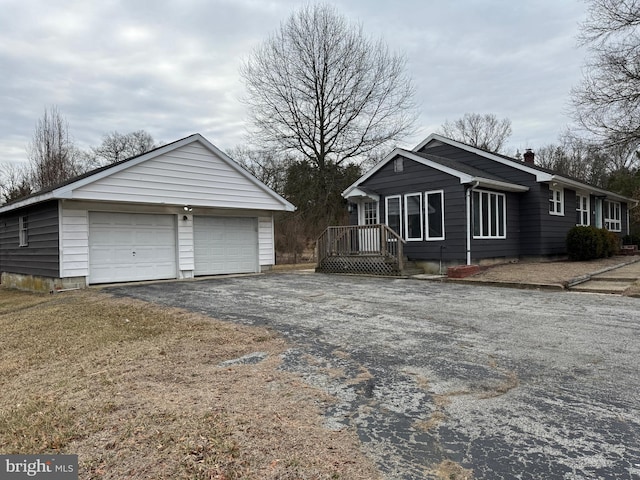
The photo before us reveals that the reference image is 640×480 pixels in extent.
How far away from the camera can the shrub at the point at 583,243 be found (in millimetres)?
14906

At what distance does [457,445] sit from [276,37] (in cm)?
2574

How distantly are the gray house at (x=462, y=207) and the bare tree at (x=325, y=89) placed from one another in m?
8.92

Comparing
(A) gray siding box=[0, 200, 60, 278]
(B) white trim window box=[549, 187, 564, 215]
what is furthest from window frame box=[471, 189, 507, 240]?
(A) gray siding box=[0, 200, 60, 278]

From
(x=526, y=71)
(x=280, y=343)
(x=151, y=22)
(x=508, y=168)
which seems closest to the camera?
(x=280, y=343)

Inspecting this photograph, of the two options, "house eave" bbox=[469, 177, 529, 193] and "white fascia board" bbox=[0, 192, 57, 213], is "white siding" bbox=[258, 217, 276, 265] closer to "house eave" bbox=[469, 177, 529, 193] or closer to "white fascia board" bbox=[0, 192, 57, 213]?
"white fascia board" bbox=[0, 192, 57, 213]

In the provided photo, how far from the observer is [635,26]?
1720cm

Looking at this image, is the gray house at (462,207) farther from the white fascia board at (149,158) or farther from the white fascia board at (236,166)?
the white fascia board at (149,158)

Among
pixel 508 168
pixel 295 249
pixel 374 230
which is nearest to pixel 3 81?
pixel 295 249

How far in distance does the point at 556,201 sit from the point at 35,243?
17.9 m

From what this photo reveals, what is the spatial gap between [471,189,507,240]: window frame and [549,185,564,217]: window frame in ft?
7.57

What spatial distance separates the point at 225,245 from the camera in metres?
14.8

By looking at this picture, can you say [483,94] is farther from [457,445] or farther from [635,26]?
[457,445]

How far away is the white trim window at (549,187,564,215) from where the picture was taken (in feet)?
50.5

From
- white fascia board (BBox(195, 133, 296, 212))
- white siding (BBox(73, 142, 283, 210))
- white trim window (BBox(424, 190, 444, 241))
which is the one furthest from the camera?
white fascia board (BBox(195, 133, 296, 212))
